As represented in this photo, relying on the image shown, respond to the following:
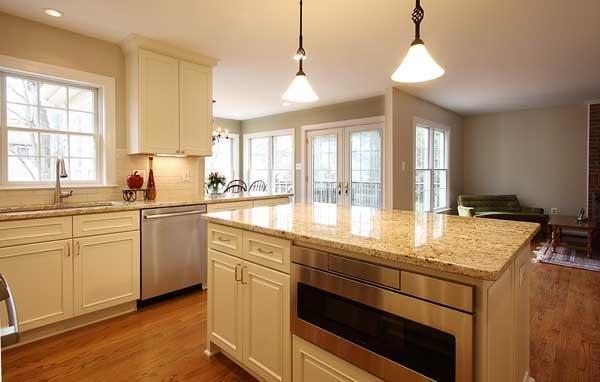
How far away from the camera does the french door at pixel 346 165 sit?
5.48 m

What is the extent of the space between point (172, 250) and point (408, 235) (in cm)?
232

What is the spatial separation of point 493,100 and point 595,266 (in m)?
2.93

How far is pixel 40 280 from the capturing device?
234 cm

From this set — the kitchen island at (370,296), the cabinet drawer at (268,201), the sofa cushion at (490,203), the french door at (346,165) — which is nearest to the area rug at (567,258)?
the sofa cushion at (490,203)

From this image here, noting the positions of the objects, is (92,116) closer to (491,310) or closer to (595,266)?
(491,310)

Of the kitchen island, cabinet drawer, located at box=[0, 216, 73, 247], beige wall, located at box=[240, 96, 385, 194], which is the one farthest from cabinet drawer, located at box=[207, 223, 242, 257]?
beige wall, located at box=[240, 96, 385, 194]

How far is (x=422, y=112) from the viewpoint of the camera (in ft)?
18.5

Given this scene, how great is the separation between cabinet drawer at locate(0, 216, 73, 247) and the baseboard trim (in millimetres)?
657

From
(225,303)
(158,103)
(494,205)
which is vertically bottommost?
(225,303)

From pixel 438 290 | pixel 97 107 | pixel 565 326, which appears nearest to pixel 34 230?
pixel 97 107

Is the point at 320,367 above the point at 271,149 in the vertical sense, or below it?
below

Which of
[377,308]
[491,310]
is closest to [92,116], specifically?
[377,308]

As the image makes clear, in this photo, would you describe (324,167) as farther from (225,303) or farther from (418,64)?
(418,64)

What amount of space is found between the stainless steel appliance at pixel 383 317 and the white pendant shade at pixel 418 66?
3.11 feet
